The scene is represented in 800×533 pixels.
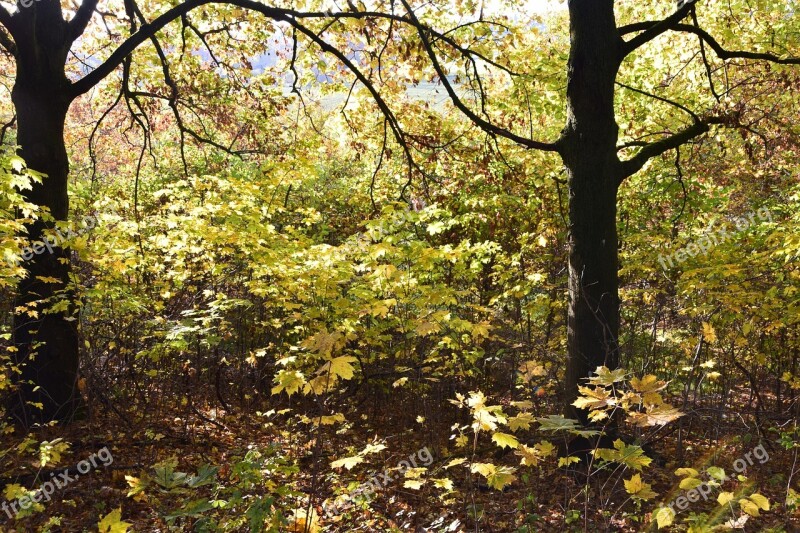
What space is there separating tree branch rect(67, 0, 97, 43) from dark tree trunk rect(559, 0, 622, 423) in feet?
20.0

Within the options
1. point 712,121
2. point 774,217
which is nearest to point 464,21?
point 712,121

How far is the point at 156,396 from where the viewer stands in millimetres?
7273

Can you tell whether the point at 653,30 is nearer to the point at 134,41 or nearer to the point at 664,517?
the point at 664,517

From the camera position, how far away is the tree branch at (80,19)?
6578 mm

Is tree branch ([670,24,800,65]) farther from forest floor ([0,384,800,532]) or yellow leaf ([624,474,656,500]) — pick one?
yellow leaf ([624,474,656,500])

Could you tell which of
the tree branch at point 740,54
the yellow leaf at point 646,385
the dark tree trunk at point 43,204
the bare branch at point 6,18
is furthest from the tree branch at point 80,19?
the yellow leaf at point 646,385

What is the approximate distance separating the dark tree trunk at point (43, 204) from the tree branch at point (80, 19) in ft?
0.57

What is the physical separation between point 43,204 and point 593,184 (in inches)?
253

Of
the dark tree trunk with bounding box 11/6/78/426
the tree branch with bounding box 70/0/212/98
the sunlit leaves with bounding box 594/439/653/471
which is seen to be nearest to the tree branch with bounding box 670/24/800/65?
the sunlit leaves with bounding box 594/439/653/471

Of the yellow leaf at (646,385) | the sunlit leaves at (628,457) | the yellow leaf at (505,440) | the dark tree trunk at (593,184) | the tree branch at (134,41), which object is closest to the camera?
the yellow leaf at (646,385)

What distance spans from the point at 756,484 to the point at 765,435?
70.4 inches

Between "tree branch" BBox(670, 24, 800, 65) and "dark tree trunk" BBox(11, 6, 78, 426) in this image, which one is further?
"dark tree trunk" BBox(11, 6, 78, 426)

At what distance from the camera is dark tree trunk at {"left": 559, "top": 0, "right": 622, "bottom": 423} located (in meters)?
4.99

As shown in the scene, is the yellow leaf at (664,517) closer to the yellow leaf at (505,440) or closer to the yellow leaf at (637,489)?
the yellow leaf at (637,489)
